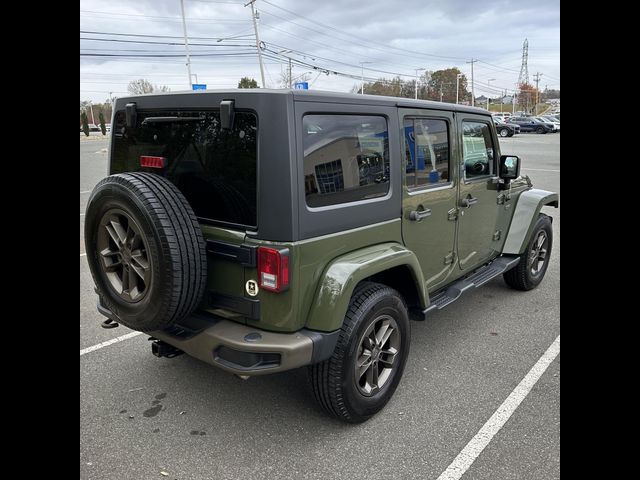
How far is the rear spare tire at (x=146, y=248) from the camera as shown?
7.55 ft

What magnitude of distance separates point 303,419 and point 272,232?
126 centimetres

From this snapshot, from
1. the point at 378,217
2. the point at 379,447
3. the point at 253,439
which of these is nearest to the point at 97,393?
the point at 253,439

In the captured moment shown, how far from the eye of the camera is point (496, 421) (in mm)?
2855

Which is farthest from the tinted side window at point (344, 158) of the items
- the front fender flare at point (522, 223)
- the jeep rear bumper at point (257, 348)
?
the front fender flare at point (522, 223)

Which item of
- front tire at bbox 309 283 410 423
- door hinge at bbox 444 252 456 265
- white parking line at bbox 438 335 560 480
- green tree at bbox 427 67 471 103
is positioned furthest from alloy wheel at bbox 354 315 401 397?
green tree at bbox 427 67 471 103

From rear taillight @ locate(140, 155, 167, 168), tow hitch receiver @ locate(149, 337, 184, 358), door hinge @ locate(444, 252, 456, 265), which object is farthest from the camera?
door hinge @ locate(444, 252, 456, 265)

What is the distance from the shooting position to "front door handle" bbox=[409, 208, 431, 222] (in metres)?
3.15

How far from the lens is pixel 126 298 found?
2586 millimetres

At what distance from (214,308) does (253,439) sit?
2.59 ft

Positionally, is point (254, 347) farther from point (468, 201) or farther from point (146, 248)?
point (468, 201)

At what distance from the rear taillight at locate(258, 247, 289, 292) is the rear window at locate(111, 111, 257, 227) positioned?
178 mm

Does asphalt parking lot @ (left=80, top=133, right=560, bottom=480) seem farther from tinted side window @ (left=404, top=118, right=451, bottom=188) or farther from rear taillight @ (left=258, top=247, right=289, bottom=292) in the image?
tinted side window @ (left=404, top=118, right=451, bottom=188)
